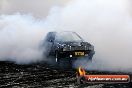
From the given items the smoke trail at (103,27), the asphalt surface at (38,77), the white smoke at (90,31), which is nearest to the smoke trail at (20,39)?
the white smoke at (90,31)

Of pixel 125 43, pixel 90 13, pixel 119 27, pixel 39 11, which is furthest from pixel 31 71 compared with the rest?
pixel 39 11

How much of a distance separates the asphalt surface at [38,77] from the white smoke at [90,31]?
64.7 inches

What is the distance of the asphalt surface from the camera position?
10.5 meters

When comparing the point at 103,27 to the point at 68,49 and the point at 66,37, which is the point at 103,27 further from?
the point at 68,49

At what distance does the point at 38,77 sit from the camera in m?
12.1

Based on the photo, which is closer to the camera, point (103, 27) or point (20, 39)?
point (20, 39)

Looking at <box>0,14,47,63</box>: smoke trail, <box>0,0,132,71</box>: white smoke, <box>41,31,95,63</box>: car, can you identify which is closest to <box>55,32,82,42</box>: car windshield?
<box>41,31,95,63</box>: car

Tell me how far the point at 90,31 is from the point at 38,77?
8.14 metres

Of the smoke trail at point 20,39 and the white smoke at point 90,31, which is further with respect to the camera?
the smoke trail at point 20,39

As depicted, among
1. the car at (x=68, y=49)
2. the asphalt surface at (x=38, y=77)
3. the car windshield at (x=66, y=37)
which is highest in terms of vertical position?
the car windshield at (x=66, y=37)

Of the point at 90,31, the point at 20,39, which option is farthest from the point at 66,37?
the point at 90,31

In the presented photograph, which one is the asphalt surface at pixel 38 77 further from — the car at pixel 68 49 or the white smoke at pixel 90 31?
the white smoke at pixel 90 31

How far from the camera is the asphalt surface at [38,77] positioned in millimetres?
10500

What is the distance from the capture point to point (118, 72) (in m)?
12.9
